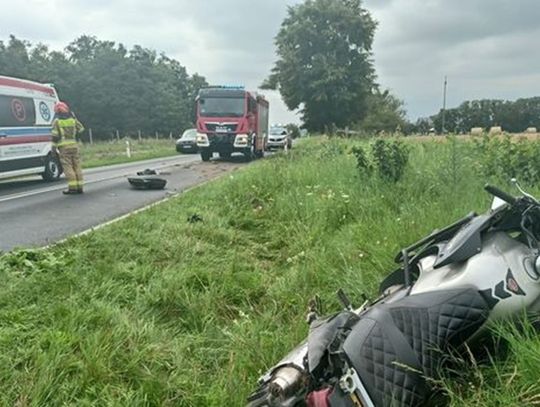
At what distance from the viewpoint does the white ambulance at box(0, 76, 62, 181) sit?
12.4 metres

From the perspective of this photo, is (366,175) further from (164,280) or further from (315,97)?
(315,97)

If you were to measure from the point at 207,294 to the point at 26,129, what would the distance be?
11.2 m

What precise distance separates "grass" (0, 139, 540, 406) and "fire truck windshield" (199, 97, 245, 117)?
48.6ft

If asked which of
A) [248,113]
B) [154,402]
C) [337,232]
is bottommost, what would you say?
[154,402]

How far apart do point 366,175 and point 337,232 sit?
8.27ft

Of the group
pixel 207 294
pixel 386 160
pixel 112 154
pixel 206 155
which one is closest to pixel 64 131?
pixel 386 160

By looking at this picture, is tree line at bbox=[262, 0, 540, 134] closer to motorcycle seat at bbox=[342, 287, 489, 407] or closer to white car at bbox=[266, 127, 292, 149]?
white car at bbox=[266, 127, 292, 149]

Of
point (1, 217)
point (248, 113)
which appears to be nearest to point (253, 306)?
point (1, 217)

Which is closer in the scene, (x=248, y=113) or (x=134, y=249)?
(x=134, y=249)

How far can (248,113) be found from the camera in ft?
70.9

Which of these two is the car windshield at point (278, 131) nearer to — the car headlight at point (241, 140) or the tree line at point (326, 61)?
the tree line at point (326, 61)

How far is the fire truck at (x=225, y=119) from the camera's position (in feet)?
70.0

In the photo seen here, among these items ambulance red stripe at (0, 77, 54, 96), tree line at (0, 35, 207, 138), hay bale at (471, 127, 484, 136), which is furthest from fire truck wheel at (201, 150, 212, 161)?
tree line at (0, 35, 207, 138)

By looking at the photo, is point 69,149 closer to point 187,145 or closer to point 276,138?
point 187,145
